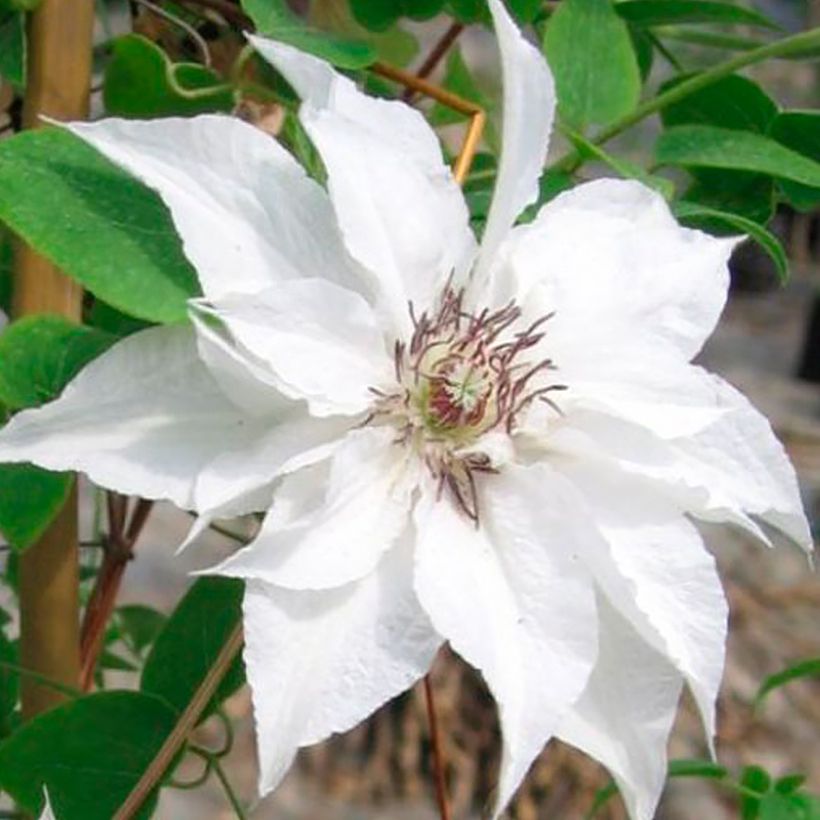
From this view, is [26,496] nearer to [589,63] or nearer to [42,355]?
[42,355]

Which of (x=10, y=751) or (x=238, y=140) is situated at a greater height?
(x=238, y=140)

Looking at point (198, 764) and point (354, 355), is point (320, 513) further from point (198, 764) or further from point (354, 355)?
point (198, 764)

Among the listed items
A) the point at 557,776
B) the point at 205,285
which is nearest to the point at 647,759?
the point at 205,285

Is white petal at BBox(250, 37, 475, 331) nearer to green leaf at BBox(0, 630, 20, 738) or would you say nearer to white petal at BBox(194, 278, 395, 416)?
white petal at BBox(194, 278, 395, 416)

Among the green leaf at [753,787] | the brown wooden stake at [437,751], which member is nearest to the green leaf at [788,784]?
the green leaf at [753,787]

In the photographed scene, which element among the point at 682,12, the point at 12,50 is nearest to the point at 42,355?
the point at 12,50

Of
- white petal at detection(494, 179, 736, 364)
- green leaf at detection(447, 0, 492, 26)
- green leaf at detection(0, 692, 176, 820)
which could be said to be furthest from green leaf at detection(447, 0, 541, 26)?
green leaf at detection(0, 692, 176, 820)
